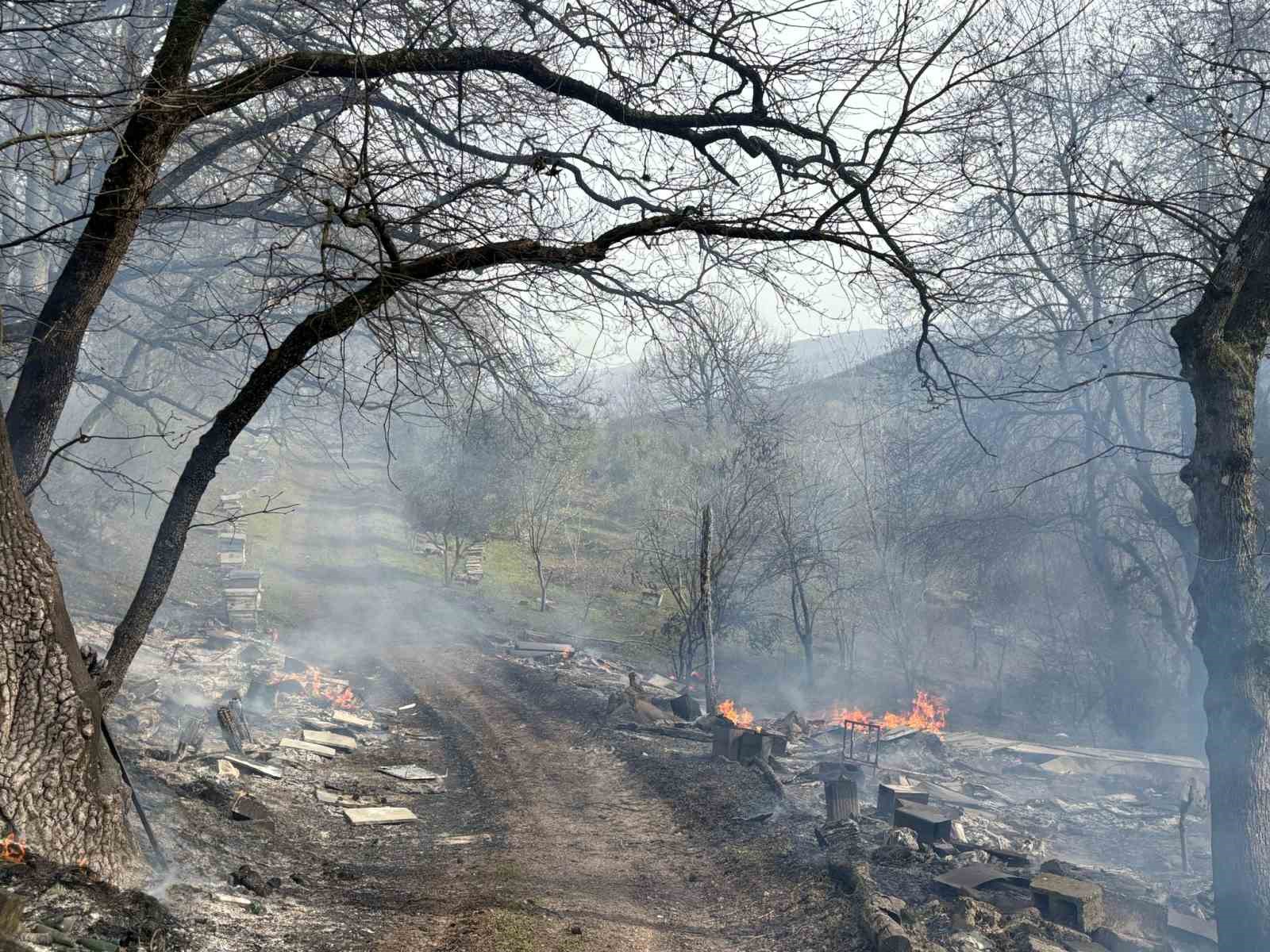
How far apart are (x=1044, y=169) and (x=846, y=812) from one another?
13536 mm

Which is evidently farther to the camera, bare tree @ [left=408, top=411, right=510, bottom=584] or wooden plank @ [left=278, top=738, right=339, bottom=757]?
bare tree @ [left=408, top=411, right=510, bottom=584]

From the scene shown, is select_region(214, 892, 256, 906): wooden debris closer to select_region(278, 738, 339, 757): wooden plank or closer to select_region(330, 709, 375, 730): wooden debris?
select_region(278, 738, 339, 757): wooden plank

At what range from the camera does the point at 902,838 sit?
360 inches

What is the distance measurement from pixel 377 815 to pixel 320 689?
8495mm

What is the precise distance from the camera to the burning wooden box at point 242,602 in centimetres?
2281

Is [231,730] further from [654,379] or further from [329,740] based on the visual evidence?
[654,379]

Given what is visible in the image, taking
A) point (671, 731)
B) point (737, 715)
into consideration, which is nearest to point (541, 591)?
point (737, 715)

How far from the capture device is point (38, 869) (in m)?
4.68

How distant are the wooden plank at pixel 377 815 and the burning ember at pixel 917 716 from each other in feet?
31.7

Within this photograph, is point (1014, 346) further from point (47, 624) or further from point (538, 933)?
point (47, 624)

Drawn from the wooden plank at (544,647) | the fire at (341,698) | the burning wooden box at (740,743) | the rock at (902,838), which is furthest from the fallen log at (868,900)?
the wooden plank at (544,647)

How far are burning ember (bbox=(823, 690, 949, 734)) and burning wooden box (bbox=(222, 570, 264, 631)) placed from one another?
45.1ft

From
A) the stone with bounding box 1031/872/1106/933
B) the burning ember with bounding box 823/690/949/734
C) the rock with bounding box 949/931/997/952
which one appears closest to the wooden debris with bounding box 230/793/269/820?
the rock with bounding box 949/931/997/952

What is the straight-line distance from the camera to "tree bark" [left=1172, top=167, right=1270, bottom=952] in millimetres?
7664
